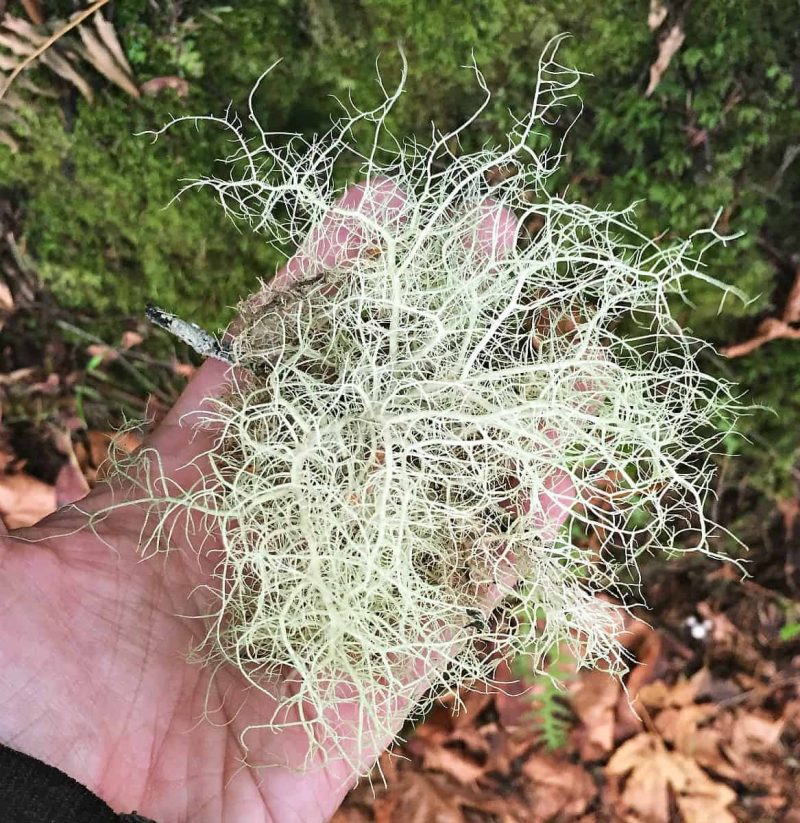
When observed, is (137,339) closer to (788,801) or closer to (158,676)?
(158,676)

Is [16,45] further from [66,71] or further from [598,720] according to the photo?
[598,720]

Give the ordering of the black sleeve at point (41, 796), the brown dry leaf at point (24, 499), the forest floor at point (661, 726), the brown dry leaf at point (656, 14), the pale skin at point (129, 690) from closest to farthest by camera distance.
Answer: the black sleeve at point (41, 796) → the pale skin at point (129, 690) → the brown dry leaf at point (656, 14) → the forest floor at point (661, 726) → the brown dry leaf at point (24, 499)

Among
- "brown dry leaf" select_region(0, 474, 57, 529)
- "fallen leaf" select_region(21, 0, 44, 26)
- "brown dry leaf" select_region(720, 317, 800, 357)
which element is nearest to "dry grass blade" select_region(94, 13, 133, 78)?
"fallen leaf" select_region(21, 0, 44, 26)

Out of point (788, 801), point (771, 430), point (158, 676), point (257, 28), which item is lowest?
point (788, 801)

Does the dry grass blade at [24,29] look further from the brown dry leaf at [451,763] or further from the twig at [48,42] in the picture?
the brown dry leaf at [451,763]

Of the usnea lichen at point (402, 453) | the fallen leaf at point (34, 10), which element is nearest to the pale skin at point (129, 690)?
the usnea lichen at point (402, 453)

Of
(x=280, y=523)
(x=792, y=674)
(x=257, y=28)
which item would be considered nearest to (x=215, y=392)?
(x=280, y=523)

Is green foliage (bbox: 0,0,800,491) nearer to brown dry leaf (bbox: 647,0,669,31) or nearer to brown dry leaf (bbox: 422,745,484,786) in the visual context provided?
brown dry leaf (bbox: 647,0,669,31)
